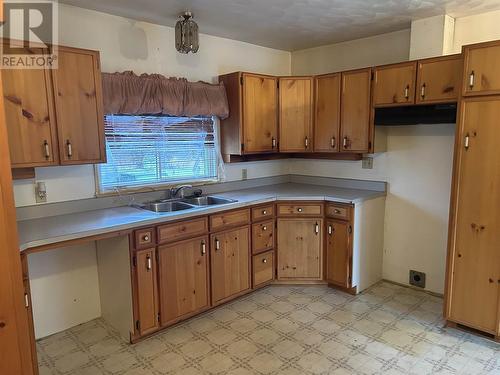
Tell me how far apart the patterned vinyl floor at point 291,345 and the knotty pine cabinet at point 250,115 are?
1.54m

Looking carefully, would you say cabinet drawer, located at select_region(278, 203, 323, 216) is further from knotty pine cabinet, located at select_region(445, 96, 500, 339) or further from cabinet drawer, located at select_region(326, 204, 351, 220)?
knotty pine cabinet, located at select_region(445, 96, 500, 339)

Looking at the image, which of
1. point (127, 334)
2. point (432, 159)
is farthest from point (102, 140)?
point (432, 159)

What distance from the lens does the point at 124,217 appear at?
2580 millimetres

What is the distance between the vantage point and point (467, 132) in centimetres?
251

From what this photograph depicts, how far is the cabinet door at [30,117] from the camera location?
2127mm

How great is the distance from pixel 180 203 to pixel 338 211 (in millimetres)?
1481

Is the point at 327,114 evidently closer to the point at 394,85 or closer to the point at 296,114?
the point at 296,114

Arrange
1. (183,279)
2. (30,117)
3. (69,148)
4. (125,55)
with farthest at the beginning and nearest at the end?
(125,55) → (183,279) → (69,148) → (30,117)

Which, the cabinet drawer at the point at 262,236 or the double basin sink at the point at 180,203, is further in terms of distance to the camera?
the cabinet drawer at the point at 262,236

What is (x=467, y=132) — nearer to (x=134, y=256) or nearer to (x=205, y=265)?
(x=205, y=265)

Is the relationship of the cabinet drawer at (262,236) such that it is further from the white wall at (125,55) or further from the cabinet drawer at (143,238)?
the cabinet drawer at (143,238)

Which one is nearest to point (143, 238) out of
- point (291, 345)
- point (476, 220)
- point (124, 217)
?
point (124, 217)

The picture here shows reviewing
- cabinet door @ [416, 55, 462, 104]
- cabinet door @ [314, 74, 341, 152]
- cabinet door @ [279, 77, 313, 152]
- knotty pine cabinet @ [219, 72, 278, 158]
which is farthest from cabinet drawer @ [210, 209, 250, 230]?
cabinet door @ [416, 55, 462, 104]

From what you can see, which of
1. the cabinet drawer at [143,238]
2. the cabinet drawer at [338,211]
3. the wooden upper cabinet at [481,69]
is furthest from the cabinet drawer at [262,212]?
the wooden upper cabinet at [481,69]
